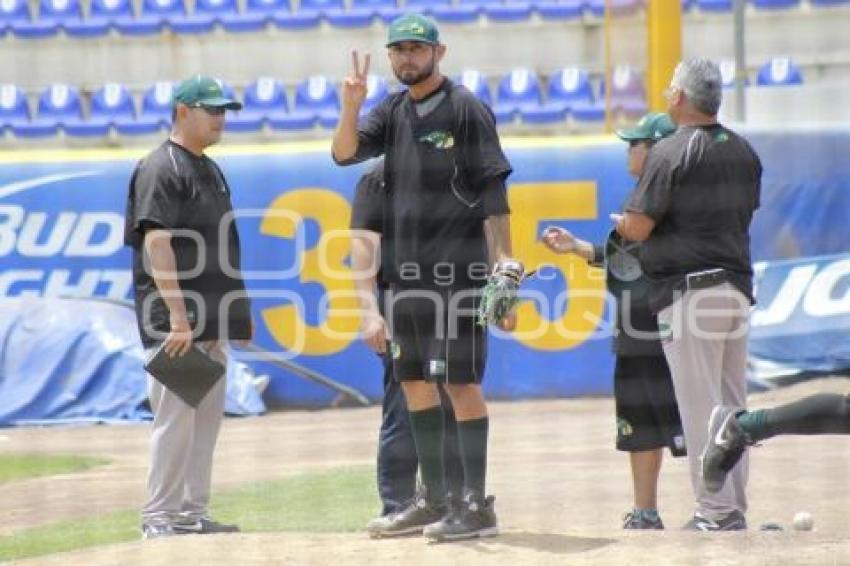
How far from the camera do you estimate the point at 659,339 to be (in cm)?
595

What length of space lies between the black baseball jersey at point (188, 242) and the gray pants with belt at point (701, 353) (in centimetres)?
153

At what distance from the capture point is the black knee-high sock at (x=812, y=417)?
15.9 feet

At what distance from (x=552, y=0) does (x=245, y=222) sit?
6.28m

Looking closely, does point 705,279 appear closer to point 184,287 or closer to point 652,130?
point 652,130

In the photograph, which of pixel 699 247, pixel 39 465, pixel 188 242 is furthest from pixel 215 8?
pixel 699 247

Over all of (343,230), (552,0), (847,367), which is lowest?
(847,367)

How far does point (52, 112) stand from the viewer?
1653 cm

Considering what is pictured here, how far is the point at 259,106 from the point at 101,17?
2209mm

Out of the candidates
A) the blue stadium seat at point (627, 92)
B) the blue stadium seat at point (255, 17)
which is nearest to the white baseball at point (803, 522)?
the blue stadium seat at point (627, 92)

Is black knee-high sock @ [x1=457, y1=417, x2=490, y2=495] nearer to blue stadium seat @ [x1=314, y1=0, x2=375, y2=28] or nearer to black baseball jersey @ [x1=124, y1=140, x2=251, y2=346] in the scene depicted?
black baseball jersey @ [x1=124, y1=140, x2=251, y2=346]

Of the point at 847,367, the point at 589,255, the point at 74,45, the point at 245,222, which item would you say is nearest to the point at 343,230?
the point at 245,222

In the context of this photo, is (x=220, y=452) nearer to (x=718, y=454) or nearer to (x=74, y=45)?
(x=718, y=454)

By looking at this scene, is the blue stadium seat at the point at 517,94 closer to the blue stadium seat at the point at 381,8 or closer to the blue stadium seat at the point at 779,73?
the blue stadium seat at the point at 381,8

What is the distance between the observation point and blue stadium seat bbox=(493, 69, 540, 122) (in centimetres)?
1526
